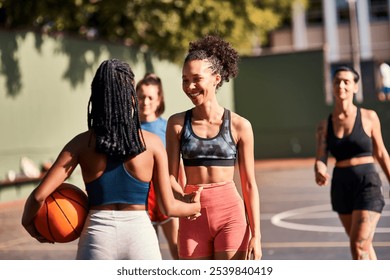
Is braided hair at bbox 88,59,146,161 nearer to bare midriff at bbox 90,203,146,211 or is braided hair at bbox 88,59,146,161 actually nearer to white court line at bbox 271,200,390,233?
bare midriff at bbox 90,203,146,211

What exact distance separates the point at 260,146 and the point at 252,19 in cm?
635

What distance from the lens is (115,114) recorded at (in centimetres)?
369

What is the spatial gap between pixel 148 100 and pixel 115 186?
3.43m

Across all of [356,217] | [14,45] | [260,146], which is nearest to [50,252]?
[356,217]

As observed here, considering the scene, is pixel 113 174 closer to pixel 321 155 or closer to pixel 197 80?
pixel 197 80

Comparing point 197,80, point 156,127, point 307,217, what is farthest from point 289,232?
point 197,80

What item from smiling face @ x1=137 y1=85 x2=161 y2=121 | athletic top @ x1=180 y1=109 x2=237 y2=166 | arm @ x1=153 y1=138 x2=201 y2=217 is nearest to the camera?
arm @ x1=153 y1=138 x2=201 y2=217

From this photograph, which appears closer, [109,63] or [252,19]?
[109,63]

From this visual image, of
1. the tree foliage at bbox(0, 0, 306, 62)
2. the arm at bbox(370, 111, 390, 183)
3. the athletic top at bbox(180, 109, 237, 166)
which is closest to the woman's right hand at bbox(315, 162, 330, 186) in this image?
the arm at bbox(370, 111, 390, 183)

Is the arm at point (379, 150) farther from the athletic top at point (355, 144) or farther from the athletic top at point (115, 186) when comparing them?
the athletic top at point (115, 186)

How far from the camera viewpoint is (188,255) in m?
4.62

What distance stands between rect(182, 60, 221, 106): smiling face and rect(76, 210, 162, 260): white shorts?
103 centimetres

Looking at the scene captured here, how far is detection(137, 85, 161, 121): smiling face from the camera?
6992 millimetres

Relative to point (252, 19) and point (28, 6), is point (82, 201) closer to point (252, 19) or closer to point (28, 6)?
point (28, 6)
